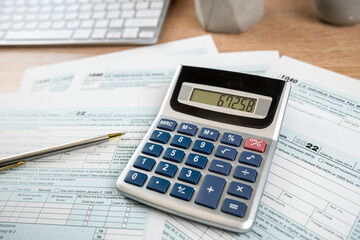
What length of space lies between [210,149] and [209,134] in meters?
0.02

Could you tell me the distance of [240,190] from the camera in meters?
0.30

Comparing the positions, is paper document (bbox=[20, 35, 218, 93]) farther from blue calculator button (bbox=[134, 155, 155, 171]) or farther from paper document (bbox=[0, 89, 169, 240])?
blue calculator button (bbox=[134, 155, 155, 171])

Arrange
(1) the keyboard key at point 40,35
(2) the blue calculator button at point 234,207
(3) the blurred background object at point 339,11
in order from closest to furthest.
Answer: (2) the blue calculator button at point 234,207 → (3) the blurred background object at point 339,11 → (1) the keyboard key at point 40,35

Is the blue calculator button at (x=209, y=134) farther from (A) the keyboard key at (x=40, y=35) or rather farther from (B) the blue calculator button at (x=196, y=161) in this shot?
(A) the keyboard key at (x=40, y=35)

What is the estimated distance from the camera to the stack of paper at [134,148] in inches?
12.2

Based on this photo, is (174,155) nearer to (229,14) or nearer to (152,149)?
(152,149)

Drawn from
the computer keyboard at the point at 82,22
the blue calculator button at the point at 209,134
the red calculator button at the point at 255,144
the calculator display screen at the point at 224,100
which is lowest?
the blue calculator button at the point at 209,134

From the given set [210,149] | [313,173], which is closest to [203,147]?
[210,149]

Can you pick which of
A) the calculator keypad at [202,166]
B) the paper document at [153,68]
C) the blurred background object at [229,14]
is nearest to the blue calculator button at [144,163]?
the calculator keypad at [202,166]

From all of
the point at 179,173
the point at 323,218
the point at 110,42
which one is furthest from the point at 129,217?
the point at 110,42

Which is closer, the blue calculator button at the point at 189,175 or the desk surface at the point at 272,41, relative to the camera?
the blue calculator button at the point at 189,175

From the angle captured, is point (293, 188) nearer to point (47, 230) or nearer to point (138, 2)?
point (47, 230)

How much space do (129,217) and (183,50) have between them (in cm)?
27

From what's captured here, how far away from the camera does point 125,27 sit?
0.52 metres
